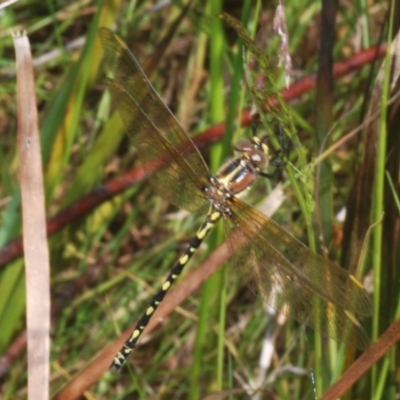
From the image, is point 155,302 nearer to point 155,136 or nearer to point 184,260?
point 184,260

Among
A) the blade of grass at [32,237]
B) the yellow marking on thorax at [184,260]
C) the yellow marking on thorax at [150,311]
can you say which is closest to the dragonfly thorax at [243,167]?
the yellow marking on thorax at [184,260]

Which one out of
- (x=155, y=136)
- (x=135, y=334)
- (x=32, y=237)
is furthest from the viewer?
(x=155, y=136)

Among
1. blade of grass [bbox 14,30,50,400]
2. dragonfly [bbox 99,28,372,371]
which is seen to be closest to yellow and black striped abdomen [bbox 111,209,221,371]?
dragonfly [bbox 99,28,372,371]

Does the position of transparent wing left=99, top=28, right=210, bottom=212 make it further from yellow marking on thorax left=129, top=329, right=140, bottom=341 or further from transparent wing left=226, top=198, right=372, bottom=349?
yellow marking on thorax left=129, top=329, right=140, bottom=341

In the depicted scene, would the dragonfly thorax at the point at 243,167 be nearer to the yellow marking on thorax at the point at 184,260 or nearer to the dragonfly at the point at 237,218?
the dragonfly at the point at 237,218

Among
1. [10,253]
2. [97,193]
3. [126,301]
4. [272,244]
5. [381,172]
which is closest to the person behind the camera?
[381,172]

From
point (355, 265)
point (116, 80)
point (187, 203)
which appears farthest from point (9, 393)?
point (355, 265)

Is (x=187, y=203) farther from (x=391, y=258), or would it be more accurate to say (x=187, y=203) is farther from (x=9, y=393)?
(x=9, y=393)

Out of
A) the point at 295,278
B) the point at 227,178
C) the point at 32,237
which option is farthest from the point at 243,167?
the point at 32,237
